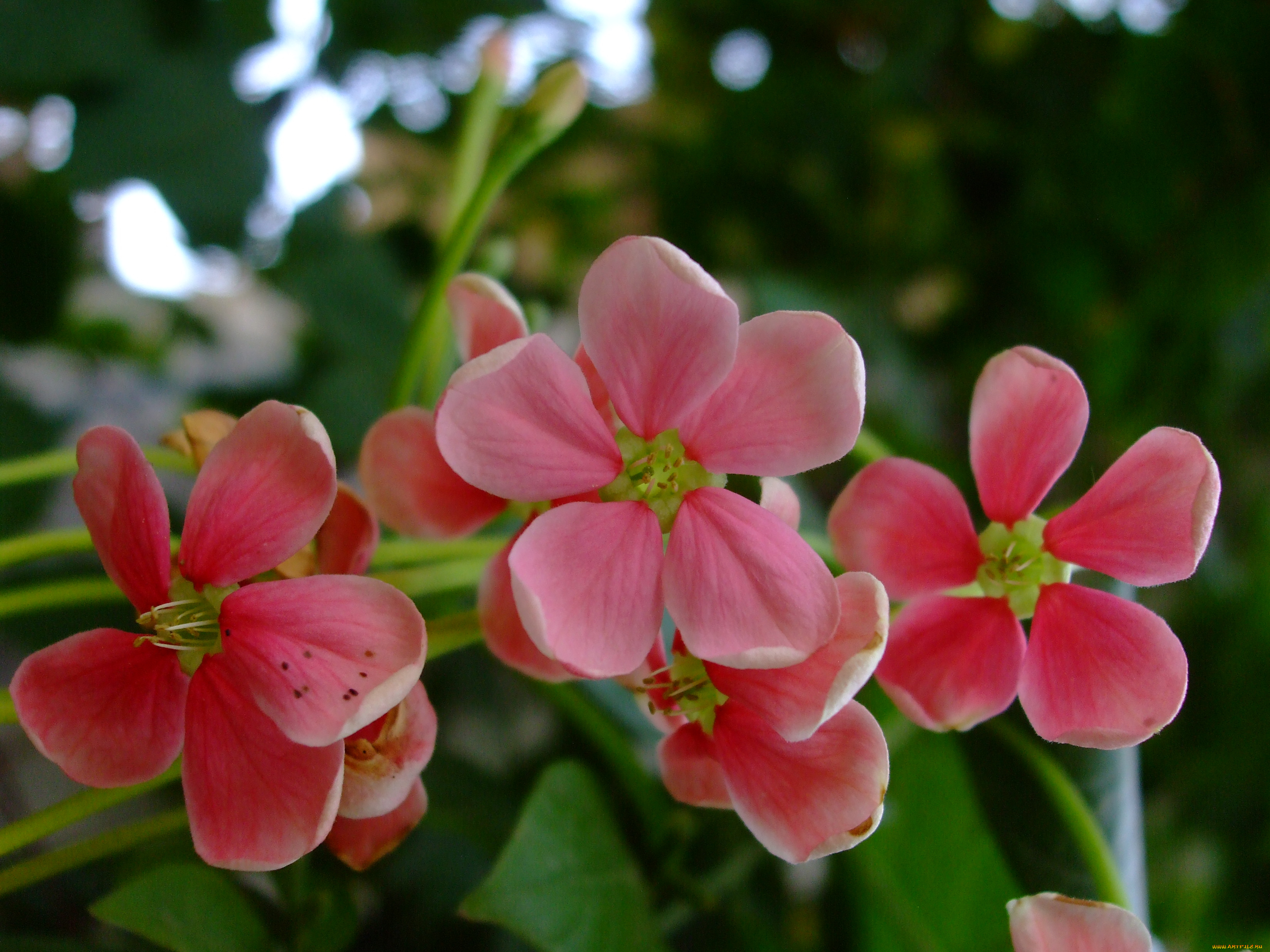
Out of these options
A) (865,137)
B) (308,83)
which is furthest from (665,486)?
(865,137)

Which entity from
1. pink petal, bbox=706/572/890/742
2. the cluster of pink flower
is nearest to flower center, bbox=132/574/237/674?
the cluster of pink flower

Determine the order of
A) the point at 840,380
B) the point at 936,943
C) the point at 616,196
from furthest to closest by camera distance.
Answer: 1. the point at 616,196
2. the point at 936,943
3. the point at 840,380

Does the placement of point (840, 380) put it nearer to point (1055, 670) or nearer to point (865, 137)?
point (1055, 670)

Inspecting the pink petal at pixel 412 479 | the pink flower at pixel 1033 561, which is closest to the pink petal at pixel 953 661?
the pink flower at pixel 1033 561

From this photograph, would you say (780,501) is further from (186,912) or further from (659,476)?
(186,912)

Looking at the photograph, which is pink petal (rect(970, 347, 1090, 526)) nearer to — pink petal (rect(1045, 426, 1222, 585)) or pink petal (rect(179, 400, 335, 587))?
pink petal (rect(1045, 426, 1222, 585))

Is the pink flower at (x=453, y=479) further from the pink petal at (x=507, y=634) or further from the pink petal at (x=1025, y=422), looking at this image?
the pink petal at (x=1025, y=422)
